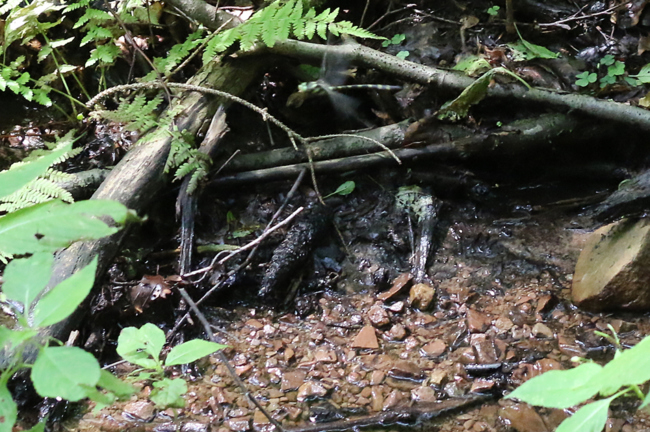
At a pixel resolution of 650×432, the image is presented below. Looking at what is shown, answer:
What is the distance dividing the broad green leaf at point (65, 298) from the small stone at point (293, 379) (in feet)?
5.12

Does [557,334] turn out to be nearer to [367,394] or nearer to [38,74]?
[367,394]

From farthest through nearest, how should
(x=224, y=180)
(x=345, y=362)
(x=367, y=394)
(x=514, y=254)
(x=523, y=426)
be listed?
1. (x=224, y=180)
2. (x=514, y=254)
3. (x=345, y=362)
4. (x=367, y=394)
5. (x=523, y=426)

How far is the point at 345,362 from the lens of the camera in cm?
242

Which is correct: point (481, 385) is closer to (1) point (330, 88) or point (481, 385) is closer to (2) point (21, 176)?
(2) point (21, 176)

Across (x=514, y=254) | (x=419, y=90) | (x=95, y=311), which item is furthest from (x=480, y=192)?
(x=95, y=311)

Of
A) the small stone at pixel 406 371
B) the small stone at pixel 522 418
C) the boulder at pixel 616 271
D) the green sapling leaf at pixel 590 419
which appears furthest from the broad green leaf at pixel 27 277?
the boulder at pixel 616 271

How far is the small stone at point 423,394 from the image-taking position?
84.4 inches

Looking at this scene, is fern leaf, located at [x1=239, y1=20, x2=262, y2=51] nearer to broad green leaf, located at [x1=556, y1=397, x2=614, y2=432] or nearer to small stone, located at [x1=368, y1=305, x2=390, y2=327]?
small stone, located at [x1=368, y1=305, x2=390, y2=327]

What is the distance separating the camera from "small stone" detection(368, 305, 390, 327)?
2.61 metres

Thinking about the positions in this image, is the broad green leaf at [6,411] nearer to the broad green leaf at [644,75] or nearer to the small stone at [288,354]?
the small stone at [288,354]

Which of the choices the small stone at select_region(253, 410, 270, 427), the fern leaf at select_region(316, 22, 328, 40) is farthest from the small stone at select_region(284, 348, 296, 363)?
the fern leaf at select_region(316, 22, 328, 40)

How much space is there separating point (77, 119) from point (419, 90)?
2.67 meters

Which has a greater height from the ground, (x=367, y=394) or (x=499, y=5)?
(x=499, y=5)

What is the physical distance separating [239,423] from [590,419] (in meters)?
1.54
